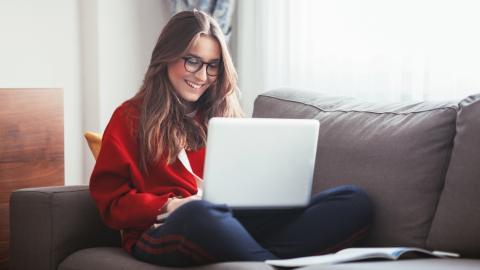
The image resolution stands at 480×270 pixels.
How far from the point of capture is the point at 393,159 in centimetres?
234

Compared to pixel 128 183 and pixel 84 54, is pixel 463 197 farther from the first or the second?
pixel 84 54

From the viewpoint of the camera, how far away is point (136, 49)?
3961 millimetres

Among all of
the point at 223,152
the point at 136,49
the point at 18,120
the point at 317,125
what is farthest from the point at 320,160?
the point at 136,49

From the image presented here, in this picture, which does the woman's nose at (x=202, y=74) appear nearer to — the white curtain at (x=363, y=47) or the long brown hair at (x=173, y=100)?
the long brown hair at (x=173, y=100)

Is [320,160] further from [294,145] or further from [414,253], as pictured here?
[414,253]

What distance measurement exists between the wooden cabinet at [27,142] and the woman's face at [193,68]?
695 millimetres

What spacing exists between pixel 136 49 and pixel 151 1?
234 mm

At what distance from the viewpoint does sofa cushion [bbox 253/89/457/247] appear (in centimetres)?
228

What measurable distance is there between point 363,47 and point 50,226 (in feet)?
4.91

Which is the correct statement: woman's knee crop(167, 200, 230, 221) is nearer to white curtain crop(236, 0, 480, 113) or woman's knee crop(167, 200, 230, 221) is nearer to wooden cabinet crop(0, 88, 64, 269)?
wooden cabinet crop(0, 88, 64, 269)

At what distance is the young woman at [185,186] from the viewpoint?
207cm

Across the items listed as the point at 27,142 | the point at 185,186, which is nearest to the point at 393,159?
the point at 185,186

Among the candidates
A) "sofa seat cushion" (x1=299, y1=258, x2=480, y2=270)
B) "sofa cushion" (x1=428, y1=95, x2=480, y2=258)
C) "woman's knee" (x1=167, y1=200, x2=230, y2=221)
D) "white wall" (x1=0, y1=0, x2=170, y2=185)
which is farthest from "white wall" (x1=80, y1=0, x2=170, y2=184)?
"sofa seat cushion" (x1=299, y1=258, x2=480, y2=270)

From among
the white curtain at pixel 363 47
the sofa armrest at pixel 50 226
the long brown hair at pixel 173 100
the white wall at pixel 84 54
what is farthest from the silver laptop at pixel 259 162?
the white wall at pixel 84 54
